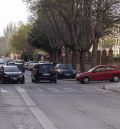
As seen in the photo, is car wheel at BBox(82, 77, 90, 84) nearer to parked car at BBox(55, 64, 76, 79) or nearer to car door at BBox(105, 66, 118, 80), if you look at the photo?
car door at BBox(105, 66, 118, 80)

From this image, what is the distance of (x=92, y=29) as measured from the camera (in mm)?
52656

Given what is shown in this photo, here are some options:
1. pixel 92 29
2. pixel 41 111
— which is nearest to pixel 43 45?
pixel 92 29

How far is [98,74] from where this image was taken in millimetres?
45438

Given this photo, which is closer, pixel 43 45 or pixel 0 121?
pixel 0 121

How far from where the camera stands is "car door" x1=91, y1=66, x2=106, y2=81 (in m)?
45.3

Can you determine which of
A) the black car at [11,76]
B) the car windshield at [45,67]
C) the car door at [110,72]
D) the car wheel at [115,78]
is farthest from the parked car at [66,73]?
the black car at [11,76]

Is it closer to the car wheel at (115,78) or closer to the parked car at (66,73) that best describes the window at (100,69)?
the car wheel at (115,78)

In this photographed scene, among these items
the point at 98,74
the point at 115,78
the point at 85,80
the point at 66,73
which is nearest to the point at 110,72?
the point at 115,78

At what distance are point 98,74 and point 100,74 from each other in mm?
188

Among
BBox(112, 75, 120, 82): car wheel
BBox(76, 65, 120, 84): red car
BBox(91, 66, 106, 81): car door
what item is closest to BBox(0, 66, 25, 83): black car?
BBox(76, 65, 120, 84): red car

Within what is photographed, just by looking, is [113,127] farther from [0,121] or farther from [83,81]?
[83,81]

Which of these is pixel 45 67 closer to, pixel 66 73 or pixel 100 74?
pixel 100 74

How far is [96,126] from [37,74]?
3111 cm

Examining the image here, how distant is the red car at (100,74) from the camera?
45019 mm
